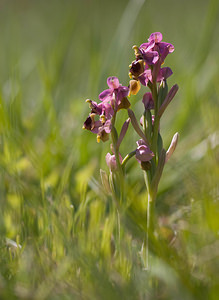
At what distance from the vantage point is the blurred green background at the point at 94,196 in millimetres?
844

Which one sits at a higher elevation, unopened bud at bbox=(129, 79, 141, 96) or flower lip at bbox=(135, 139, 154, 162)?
unopened bud at bbox=(129, 79, 141, 96)

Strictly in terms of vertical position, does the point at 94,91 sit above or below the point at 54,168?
above

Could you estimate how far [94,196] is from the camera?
137 cm

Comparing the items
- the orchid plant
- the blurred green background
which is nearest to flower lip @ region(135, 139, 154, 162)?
the orchid plant

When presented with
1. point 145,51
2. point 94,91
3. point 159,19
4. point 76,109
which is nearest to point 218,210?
point 145,51

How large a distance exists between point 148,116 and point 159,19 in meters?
4.43

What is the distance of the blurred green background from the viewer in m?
0.84

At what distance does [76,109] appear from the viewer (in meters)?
2.16

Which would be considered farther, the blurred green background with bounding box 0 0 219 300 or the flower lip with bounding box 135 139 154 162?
the flower lip with bounding box 135 139 154 162

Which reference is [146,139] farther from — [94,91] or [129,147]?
[94,91]

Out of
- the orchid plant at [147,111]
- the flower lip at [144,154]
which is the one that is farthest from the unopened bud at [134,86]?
the flower lip at [144,154]

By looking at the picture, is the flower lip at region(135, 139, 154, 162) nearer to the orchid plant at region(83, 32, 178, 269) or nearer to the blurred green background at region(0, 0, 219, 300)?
the orchid plant at region(83, 32, 178, 269)

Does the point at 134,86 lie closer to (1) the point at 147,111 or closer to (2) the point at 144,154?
(1) the point at 147,111

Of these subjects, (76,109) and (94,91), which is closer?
(94,91)
